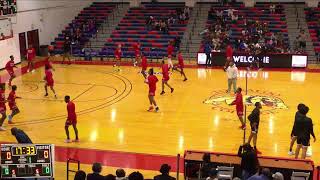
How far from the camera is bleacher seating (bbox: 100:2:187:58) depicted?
32594 millimetres

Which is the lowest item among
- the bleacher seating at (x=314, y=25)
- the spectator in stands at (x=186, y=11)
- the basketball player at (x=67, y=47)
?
the basketball player at (x=67, y=47)

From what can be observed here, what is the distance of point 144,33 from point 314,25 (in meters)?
12.6

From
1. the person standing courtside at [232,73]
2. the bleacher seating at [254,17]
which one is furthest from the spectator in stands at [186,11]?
the person standing courtside at [232,73]

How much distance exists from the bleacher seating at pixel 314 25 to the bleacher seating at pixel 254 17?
5.81 ft

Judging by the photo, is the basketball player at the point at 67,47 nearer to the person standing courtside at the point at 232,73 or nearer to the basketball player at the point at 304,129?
the person standing courtside at the point at 232,73

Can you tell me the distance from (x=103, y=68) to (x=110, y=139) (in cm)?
1350

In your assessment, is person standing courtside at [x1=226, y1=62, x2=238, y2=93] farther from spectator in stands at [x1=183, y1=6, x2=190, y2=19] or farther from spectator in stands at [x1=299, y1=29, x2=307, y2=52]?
spectator in stands at [x1=183, y1=6, x2=190, y2=19]

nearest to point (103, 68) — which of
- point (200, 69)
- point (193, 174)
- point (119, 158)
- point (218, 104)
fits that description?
point (200, 69)

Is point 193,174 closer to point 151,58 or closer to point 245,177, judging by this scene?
point 245,177

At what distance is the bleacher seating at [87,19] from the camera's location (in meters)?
34.6

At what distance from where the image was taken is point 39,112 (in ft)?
62.1

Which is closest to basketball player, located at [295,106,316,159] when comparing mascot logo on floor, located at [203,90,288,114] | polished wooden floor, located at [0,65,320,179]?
polished wooden floor, located at [0,65,320,179]

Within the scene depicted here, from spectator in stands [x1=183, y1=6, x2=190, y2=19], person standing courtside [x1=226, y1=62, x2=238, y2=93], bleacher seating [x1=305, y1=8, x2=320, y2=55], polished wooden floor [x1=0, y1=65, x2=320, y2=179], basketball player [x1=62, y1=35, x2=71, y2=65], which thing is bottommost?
polished wooden floor [x1=0, y1=65, x2=320, y2=179]

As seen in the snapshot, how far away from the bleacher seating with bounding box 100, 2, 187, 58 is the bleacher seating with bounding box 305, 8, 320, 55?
9295 mm
